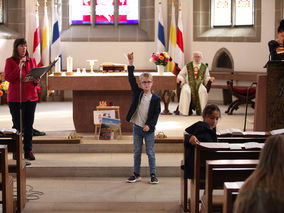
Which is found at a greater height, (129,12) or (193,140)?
(129,12)

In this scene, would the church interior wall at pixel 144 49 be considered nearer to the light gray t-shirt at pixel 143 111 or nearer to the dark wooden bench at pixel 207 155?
the light gray t-shirt at pixel 143 111

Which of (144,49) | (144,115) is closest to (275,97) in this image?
(144,115)

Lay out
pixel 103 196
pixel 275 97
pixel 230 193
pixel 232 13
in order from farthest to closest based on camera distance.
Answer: pixel 232 13, pixel 275 97, pixel 103 196, pixel 230 193

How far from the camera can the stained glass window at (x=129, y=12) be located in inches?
577

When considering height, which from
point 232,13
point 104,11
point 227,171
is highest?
point 104,11

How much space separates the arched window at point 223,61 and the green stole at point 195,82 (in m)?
2.37

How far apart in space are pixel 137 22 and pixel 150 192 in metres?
8.80

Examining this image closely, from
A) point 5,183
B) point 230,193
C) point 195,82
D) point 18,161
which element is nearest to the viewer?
point 230,193

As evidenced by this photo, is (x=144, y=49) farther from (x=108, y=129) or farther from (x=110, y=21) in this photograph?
(x=108, y=129)

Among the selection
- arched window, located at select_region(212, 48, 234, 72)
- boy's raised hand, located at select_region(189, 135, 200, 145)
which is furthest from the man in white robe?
boy's raised hand, located at select_region(189, 135, 200, 145)

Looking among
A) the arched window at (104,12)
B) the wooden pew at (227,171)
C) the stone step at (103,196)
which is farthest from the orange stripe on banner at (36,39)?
the wooden pew at (227,171)

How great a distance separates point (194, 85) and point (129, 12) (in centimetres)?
402

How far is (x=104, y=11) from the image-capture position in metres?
14.6

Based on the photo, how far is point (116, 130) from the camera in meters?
8.54
